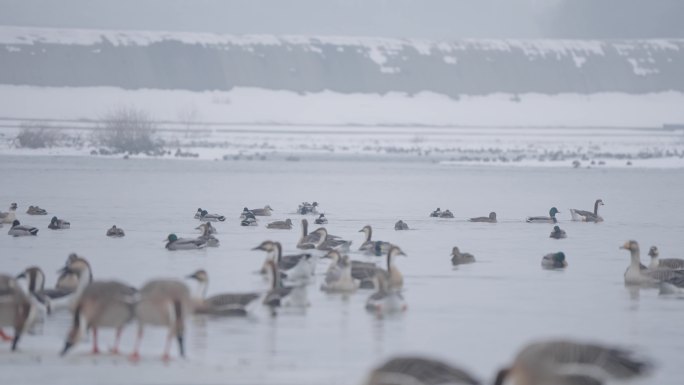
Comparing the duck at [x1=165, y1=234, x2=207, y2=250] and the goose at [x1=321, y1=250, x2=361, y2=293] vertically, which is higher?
the duck at [x1=165, y1=234, x2=207, y2=250]

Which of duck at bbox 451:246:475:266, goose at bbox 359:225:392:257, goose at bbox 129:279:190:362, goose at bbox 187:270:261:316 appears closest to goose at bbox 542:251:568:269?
duck at bbox 451:246:475:266

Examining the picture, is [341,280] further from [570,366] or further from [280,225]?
[280,225]

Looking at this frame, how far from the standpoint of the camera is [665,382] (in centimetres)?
926

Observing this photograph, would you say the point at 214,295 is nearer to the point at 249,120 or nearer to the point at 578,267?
the point at 578,267

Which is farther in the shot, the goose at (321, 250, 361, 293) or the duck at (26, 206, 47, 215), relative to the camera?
the duck at (26, 206, 47, 215)

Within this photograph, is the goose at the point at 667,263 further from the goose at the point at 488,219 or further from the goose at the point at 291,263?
the goose at the point at 488,219

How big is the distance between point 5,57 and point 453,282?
279 ft

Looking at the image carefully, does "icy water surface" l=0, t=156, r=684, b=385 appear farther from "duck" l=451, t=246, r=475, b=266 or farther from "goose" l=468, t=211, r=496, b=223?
"goose" l=468, t=211, r=496, b=223

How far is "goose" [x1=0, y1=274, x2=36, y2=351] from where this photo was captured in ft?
32.4

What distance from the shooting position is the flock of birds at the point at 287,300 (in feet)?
23.5

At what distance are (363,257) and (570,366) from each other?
34.2 feet

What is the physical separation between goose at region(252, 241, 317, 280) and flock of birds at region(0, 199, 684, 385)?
0.03 ft

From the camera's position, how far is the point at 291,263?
14586 millimetres

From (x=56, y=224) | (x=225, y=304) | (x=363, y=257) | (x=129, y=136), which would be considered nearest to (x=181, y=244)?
(x=363, y=257)
